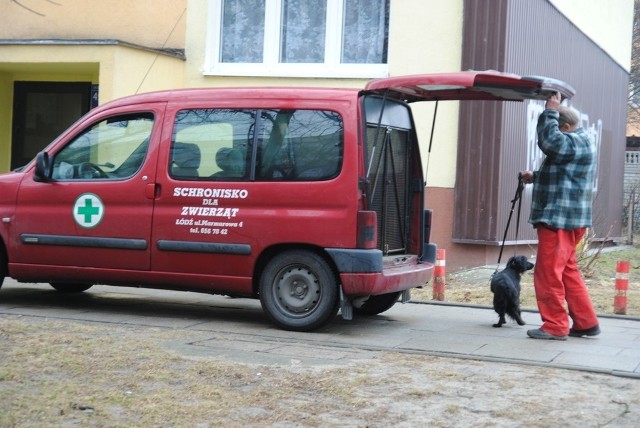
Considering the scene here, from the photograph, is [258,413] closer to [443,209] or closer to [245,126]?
[245,126]

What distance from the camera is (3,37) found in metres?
16.4

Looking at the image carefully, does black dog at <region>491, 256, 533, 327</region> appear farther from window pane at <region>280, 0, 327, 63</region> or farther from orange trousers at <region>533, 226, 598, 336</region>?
window pane at <region>280, 0, 327, 63</region>

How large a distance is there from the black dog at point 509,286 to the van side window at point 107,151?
11.0 feet

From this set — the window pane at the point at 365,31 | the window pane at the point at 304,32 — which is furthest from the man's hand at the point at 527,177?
the window pane at the point at 304,32

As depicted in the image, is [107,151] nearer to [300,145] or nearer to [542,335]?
[300,145]

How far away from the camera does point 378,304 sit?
9562mm

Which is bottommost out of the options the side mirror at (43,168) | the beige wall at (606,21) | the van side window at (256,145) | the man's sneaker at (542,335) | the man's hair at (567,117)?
the man's sneaker at (542,335)

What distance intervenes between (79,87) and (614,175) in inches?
485

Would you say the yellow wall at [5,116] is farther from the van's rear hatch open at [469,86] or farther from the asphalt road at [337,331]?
the van's rear hatch open at [469,86]

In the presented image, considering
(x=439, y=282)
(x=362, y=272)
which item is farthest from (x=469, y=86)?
(x=439, y=282)

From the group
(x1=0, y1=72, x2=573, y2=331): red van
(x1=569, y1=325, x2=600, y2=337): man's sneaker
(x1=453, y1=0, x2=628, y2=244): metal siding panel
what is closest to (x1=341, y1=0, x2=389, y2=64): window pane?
(x1=453, y1=0, x2=628, y2=244): metal siding panel

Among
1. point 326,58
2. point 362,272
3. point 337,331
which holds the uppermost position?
point 326,58

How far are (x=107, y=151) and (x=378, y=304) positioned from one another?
2918mm

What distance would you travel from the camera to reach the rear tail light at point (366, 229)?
26.7ft
